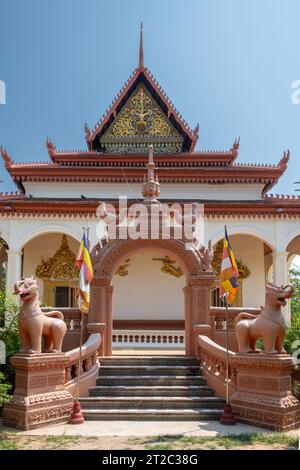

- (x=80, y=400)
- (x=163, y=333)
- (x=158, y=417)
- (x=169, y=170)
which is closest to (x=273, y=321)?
(x=158, y=417)

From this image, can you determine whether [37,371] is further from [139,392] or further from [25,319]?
[139,392]

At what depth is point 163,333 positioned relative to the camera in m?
15.0

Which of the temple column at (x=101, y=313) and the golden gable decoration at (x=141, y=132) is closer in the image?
the temple column at (x=101, y=313)

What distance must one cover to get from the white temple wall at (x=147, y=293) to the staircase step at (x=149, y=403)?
860 centimetres

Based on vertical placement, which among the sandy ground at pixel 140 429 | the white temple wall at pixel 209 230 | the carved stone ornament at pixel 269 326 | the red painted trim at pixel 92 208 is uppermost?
the red painted trim at pixel 92 208

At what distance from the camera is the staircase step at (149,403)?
27.5 ft

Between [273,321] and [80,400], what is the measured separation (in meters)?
3.57

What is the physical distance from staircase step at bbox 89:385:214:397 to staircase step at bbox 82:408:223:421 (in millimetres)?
657

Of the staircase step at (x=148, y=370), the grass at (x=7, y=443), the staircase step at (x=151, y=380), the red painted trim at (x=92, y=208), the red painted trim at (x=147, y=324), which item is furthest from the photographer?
the red painted trim at (x=92, y=208)

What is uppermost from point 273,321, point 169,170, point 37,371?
point 169,170

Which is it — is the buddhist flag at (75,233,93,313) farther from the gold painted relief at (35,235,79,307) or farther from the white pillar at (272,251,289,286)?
the white pillar at (272,251,289,286)

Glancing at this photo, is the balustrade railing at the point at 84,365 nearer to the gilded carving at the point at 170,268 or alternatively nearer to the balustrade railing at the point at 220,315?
the balustrade railing at the point at 220,315

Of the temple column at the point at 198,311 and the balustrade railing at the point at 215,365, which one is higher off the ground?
the temple column at the point at 198,311

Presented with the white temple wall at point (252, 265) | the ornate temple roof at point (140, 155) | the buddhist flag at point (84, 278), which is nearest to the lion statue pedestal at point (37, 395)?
the buddhist flag at point (84, 278)
